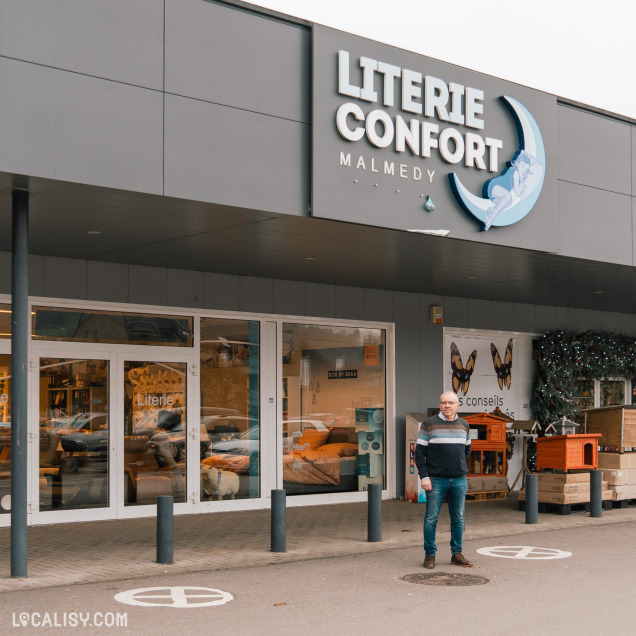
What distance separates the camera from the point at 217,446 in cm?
1311

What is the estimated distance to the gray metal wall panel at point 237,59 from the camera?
8.30m

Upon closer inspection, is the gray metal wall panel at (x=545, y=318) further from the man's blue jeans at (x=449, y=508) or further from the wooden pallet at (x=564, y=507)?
the man's blue jeans at (x=449, y=508)

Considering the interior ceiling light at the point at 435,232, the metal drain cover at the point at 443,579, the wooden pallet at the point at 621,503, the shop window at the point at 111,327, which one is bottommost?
the wooden pallet at the point at 621,503

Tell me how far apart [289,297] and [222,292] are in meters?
1.17

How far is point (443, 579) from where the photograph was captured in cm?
824

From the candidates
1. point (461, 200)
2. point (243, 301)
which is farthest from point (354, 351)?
point (461, 200)

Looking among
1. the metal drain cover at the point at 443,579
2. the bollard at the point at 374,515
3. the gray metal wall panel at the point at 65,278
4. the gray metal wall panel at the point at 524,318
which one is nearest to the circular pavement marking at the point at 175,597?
the metal drain cover at the point at 443,579

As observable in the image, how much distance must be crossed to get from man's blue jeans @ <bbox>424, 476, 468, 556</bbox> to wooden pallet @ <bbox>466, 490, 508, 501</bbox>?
5.66 metres

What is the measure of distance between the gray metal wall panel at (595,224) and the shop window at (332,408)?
4187 millimetres

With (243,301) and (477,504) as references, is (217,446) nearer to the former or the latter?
(243,301)

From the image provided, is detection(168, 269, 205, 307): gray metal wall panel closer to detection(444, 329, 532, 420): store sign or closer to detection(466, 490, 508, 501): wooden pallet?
detection(444, 329, 532, 420): store sign

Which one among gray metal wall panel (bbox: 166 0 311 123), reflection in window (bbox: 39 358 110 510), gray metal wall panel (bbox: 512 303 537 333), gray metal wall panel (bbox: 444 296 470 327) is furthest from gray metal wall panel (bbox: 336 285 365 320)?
gray metal wall panel (bbox: 166 0 311 123)

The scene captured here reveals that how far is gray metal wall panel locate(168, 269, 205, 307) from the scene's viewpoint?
12.6m

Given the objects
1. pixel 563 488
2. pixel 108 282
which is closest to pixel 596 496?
pixel 563 488
